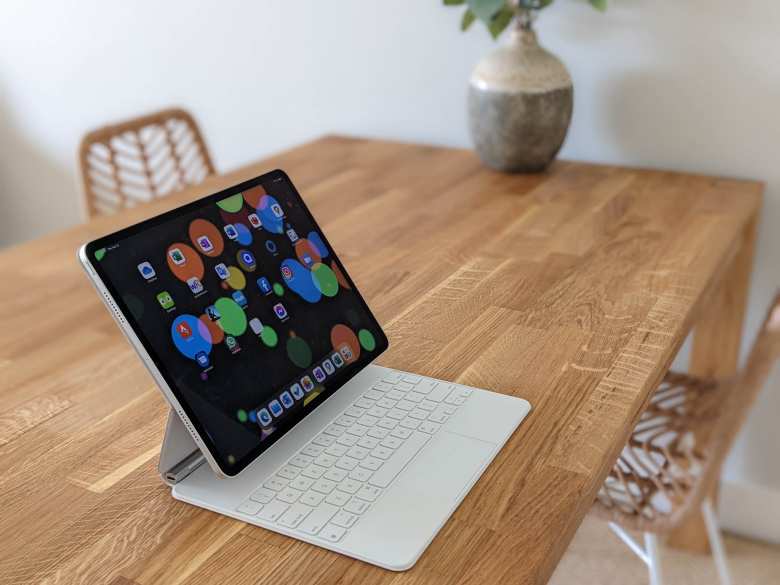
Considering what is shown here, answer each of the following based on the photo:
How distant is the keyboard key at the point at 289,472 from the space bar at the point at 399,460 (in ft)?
0.23

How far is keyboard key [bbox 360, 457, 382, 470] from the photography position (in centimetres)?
75

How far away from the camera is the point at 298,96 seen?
2.06 m

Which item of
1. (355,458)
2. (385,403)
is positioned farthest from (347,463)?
(385,403)

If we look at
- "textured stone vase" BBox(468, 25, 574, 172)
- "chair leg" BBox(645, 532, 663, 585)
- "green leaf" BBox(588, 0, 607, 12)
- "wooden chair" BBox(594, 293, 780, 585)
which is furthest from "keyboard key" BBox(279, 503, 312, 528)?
"green leaf" BBox(588, 0, 607, 12)

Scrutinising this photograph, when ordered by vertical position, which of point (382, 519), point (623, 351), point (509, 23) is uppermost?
point (509, 23)

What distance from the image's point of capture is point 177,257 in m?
0.76

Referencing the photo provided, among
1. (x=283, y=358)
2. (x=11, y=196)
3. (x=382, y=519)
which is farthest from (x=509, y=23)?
(x=11, y=196)

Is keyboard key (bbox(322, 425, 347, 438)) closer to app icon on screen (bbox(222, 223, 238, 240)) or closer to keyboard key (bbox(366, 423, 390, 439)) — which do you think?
keyboard key (bbox(366, 423, 390, 439))

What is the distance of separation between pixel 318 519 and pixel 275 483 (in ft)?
0.24

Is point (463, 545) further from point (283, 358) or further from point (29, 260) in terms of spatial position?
point (29, 260)

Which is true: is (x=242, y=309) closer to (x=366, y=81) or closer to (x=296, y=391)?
(x=296, y=391)

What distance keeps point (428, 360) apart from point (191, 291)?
0.30 metres

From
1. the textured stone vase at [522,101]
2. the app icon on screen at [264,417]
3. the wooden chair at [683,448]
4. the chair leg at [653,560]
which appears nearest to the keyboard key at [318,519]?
the app icon on screen at [264,417]

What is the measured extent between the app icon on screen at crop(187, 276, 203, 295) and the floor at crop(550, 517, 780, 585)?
123 cm
